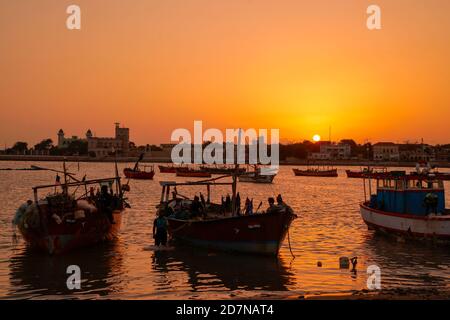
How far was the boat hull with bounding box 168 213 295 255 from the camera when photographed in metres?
22.4

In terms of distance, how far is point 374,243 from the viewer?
2819cm

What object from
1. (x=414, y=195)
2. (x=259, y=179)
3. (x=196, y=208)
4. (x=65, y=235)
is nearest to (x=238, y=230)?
(x=196, y=208)

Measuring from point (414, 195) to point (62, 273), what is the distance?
1684 centimetres

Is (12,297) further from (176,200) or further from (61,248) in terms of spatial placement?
(176,200)

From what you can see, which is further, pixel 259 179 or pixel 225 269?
pixel 259 179

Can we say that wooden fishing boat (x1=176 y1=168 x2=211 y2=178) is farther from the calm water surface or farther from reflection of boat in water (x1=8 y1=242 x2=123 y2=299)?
reflection of boat in water (x1=8 y1=242 x2=123 y2=299)

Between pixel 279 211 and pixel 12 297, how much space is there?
391 inches

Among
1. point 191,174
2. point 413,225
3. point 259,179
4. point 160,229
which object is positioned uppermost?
point 160,229

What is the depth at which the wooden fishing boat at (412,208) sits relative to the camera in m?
26.0

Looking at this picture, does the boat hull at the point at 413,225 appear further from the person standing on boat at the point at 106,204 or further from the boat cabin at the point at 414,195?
the person standing on boat at the point at 106,204

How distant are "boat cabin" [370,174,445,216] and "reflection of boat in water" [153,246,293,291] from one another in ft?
29.0

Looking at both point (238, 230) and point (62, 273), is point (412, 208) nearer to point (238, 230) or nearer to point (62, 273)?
point (238, 230)

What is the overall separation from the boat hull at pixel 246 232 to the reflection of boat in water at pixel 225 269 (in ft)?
1.15

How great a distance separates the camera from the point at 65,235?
23.2 metres
